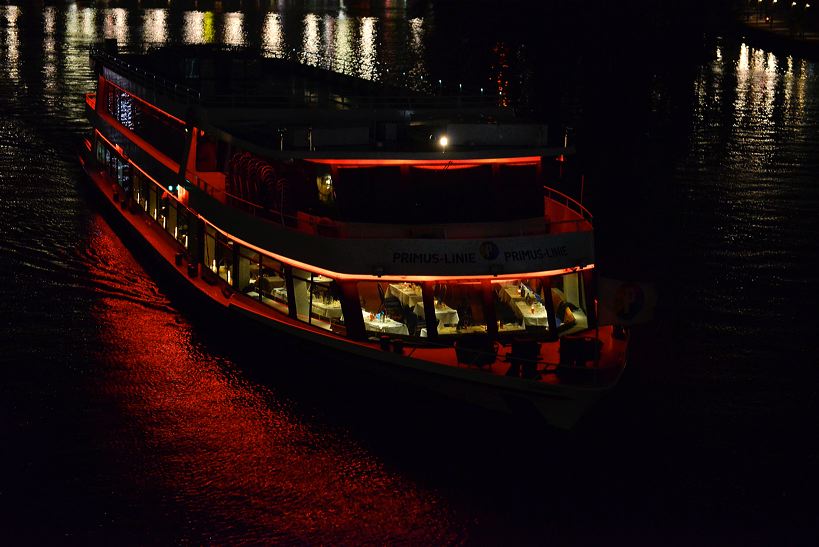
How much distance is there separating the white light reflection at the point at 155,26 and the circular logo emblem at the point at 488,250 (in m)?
96.4

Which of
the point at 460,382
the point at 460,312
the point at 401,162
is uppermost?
the point at 401,162

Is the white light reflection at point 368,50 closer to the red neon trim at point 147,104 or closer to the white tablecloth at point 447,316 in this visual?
the red neon trim at point 147,104

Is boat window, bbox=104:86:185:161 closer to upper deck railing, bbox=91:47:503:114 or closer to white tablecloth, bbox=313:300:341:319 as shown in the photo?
upper deck railing, bbox=91:47:503:114

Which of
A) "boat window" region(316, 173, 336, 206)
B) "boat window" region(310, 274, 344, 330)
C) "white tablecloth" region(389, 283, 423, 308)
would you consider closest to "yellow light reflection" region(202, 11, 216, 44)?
"boat window" region(316, 173, 336, 206)

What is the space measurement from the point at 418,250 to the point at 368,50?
94173 millimetres

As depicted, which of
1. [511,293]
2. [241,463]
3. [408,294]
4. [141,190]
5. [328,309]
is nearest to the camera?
[241,463]

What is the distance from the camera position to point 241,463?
21.8m

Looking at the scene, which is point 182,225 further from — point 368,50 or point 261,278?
point 368,50

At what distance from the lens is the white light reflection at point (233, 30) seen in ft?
409

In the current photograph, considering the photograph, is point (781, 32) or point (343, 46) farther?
point (781, 32)

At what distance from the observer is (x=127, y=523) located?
19.7 meters

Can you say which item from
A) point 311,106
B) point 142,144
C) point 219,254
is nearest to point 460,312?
point 219,254

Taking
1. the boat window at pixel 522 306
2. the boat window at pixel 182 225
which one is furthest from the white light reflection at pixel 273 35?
the boat window at pixel 522 306

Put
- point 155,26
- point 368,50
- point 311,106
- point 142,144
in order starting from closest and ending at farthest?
point 311,106 < point 142,144 < point 368,50 < point 155,26
